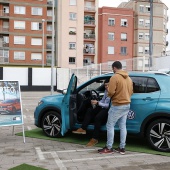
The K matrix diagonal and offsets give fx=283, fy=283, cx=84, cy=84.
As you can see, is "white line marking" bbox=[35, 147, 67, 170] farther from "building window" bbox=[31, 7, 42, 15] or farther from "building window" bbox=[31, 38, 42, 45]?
"building window" bbox=[31, 7, 42, 15]

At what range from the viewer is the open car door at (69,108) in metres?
6.54

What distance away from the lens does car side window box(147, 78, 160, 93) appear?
615 cm

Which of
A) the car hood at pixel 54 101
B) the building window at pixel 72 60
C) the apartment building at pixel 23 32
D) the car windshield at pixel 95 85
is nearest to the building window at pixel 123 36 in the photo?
the building window at pixel 72 60

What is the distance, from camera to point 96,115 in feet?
20.9

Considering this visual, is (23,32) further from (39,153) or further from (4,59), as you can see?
(39,153)

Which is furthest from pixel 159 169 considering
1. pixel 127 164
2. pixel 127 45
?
pixel 127 45

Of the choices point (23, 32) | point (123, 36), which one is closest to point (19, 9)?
point (23, 32)

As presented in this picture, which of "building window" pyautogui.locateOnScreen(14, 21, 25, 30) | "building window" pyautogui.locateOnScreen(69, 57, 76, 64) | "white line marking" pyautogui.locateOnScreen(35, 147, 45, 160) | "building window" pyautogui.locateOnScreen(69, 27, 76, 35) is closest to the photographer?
"white line marking" pyautogui.locateOnScreen(35, 147, 45, 160)

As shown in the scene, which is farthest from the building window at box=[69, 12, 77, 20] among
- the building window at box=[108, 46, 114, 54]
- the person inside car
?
the person inside car

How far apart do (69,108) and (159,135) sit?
2119mm

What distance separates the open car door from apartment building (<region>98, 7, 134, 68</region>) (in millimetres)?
47585

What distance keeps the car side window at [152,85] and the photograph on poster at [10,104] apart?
310 cm

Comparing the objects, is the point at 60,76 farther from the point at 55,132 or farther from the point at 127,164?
the point at 127,164

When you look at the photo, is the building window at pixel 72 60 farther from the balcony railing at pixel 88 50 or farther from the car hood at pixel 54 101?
the car hood at pixel 54 101
